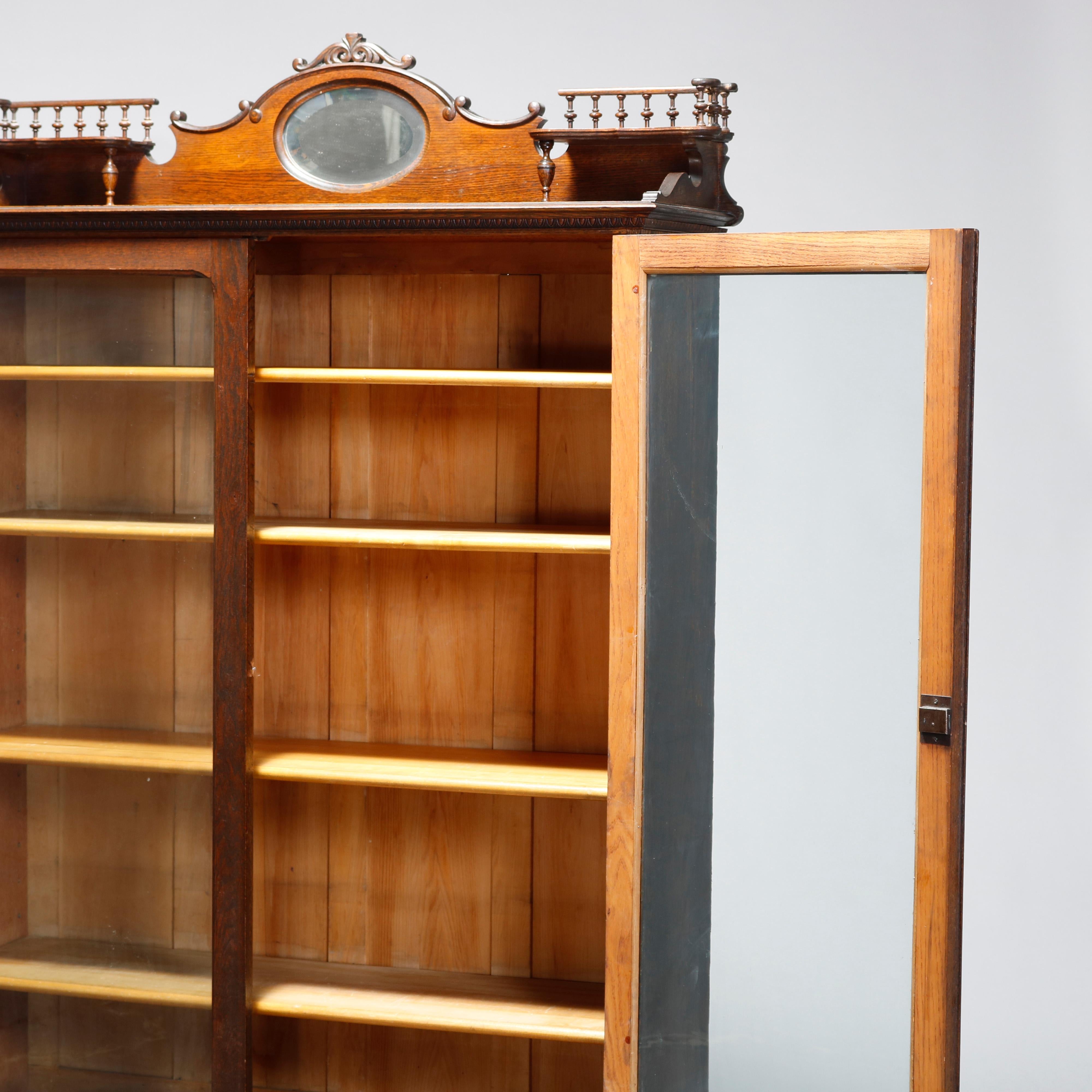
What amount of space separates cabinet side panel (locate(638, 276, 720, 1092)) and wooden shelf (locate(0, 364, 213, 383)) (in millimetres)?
860

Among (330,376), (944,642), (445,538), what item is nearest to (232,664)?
(445,538)

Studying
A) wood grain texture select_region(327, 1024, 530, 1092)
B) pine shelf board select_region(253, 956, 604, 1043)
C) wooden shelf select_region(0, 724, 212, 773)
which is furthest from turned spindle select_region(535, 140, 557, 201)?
wood grain texture select_region(327, 1024, 530, 1092)

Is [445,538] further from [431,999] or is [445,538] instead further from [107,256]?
[431,999]

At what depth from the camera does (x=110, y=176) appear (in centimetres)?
269

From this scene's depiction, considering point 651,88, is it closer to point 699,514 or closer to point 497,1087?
point 699,514

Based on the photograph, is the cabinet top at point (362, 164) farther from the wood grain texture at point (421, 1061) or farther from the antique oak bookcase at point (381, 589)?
the wood grain texture at point (421, 1061)

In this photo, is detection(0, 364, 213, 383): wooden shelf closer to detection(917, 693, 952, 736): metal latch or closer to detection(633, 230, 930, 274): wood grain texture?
detection(633, 230, 930, 274): wood grain texture

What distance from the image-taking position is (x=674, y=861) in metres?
2.48

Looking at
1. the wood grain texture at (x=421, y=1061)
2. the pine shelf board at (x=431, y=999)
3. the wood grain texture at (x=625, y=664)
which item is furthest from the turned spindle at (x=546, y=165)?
the wood grain texture at (x=421, y=1061)

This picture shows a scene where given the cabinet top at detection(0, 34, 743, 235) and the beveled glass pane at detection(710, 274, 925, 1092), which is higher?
the cabinet top at detection(0, 34, 743, 235)

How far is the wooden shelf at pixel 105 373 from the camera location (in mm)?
2662

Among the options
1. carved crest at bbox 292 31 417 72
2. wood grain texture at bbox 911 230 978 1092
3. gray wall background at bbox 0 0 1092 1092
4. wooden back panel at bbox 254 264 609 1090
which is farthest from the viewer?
gray wall background at bbox 0 0 1092 1092

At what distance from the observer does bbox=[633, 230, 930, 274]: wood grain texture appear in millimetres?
2250

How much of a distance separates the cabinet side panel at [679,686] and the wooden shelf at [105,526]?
87cm
